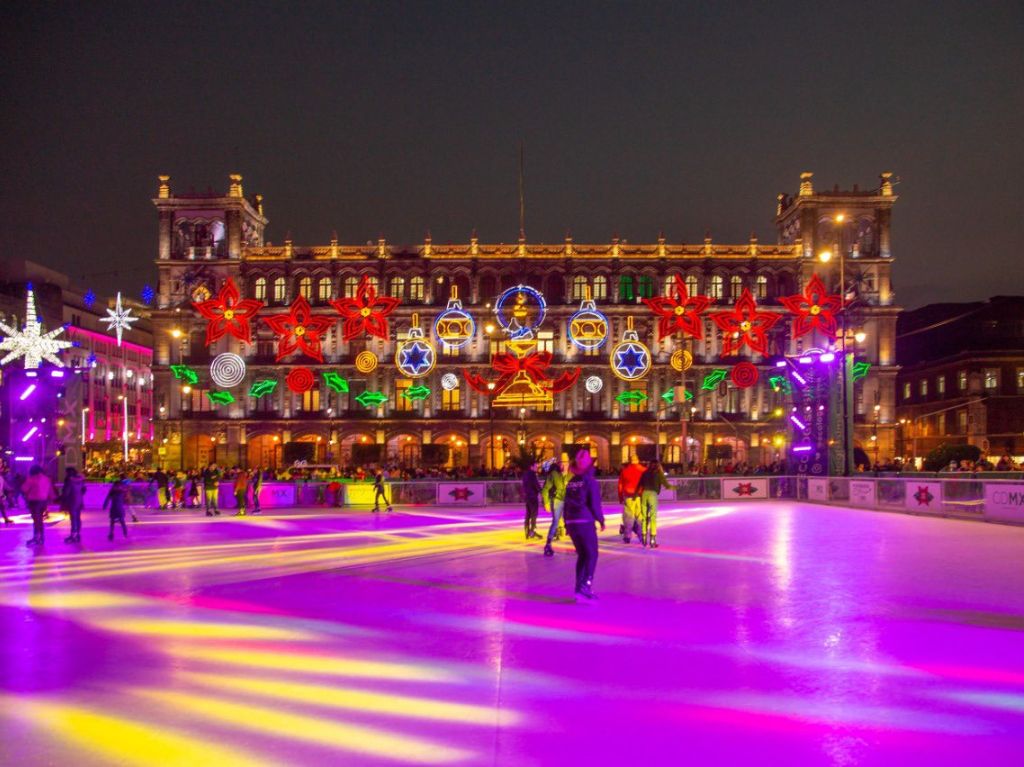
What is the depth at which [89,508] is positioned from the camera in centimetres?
3050

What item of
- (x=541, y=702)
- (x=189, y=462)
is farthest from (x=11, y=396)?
(x=189, y=462)

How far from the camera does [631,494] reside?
54.5 ft

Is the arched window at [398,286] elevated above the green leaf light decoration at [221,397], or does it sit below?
above

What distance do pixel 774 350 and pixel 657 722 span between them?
59.4 metres

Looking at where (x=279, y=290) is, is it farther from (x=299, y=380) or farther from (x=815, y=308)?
(x=815, y=308)

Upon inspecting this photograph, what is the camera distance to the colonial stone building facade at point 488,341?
59.4 m

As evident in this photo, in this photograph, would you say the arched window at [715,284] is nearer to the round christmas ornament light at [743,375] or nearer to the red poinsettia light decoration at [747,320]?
the red poinsettia light decoration at [747,320]

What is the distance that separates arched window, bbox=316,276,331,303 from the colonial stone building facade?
14cm

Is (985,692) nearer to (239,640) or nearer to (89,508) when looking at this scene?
(239,640)

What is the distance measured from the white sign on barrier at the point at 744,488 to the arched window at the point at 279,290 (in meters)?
38.3

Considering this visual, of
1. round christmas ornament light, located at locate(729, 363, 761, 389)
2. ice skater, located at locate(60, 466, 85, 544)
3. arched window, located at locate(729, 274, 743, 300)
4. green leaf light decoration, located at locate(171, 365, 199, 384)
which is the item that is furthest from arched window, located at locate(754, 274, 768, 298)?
ice skater, located at locate(60, 466, 85, 544)

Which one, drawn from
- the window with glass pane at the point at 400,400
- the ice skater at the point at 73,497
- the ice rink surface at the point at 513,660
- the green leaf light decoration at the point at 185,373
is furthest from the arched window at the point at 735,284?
the ice skater at the point at 73,497

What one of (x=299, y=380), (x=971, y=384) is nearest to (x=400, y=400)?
(x=299, y=380)

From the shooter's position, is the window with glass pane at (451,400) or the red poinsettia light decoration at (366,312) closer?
the red poinsettia light decoration at (366,312)
